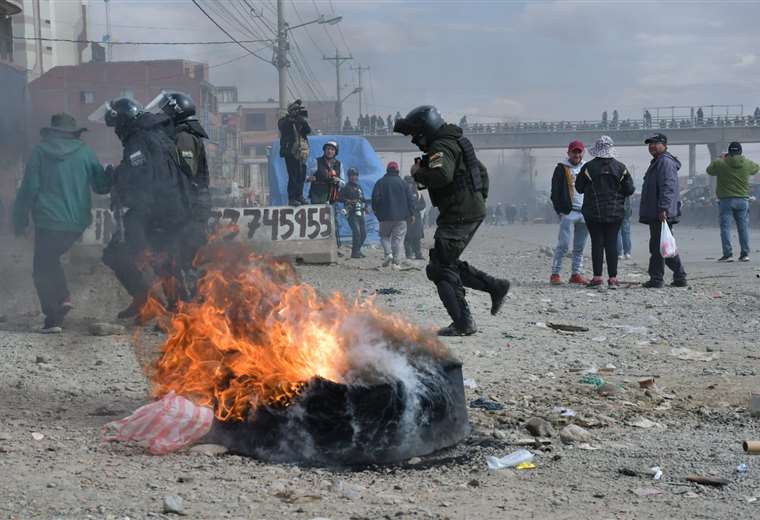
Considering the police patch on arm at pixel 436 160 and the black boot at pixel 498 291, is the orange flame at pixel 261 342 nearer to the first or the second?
the police patch on arm at pixel 436 160

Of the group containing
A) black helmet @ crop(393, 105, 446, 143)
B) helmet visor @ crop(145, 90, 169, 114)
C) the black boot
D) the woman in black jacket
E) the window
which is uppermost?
the window

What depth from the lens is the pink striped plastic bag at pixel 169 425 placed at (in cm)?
467

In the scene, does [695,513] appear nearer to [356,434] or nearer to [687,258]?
[356,434]

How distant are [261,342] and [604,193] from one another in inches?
309

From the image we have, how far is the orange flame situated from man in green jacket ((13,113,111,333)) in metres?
3.44

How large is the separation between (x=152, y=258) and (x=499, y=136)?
67.3 m

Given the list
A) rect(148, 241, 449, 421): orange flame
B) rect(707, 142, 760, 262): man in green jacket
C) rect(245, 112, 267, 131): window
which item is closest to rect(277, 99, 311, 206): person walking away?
rect(707, 142, 760, 262): man in green jacket

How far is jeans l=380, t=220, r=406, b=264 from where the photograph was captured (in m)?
16.4

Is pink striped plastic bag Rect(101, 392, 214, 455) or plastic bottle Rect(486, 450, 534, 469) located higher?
pink striped plastic bag Rect(101, 392, 214, 455)

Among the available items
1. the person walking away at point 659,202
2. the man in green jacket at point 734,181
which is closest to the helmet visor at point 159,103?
the person walking away at point 659,202

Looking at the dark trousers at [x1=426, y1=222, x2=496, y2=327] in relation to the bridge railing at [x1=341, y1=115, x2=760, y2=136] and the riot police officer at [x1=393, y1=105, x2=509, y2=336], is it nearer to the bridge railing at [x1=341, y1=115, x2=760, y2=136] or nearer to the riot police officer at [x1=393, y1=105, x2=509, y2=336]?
the riot police officer at [x1=393, y1=105, x2=509, y2=336]

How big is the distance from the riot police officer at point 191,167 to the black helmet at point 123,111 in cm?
30

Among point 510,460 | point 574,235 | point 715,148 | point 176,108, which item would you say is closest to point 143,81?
point 715,148

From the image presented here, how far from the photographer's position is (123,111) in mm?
8070
